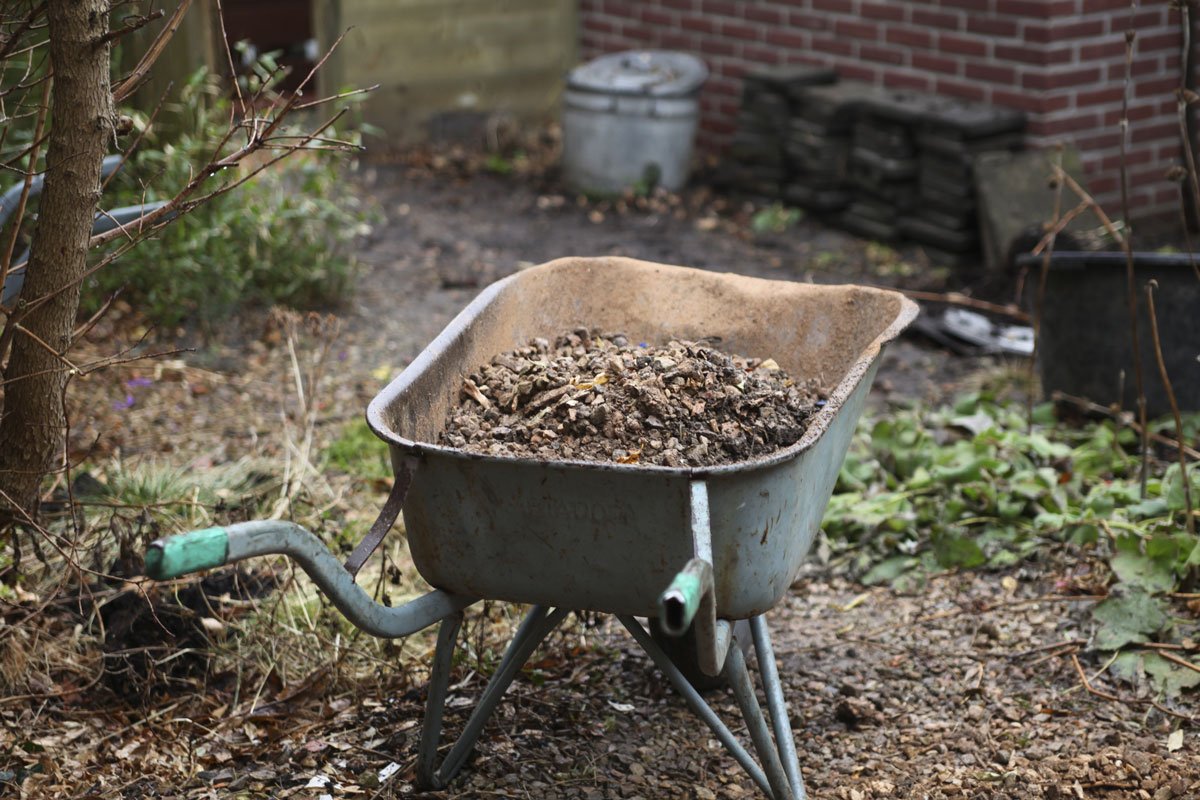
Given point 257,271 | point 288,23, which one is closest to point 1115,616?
point 257,271

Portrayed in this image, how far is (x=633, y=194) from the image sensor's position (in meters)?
7.09

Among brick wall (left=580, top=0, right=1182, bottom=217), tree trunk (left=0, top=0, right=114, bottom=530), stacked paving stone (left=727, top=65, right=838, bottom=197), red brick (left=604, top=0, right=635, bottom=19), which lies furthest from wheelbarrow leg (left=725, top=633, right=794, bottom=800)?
red brick (left=604, top=0, right=635, bottom=19)

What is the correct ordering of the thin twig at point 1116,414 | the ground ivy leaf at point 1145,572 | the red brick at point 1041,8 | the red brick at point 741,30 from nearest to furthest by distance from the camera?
the ground ivy leaf at point 1145,572
the thin twig at point 1116,414
the red brick at point 1041,8
the red brick at point 741,30

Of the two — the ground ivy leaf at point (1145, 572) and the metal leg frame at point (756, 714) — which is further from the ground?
the metal leg frame at point (756, 714)

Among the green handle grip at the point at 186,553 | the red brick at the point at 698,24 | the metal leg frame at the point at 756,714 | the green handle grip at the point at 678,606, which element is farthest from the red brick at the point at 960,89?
the green handle grip at the point at 186,553

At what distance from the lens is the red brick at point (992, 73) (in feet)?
19.7

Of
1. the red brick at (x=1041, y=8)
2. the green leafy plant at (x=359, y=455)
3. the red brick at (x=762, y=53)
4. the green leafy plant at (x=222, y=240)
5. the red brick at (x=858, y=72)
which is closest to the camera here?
the green leafy plant at (x=359, y=455)

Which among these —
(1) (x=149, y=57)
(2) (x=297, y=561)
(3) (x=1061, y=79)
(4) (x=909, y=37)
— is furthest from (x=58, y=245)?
(4) (x=909, y=37)

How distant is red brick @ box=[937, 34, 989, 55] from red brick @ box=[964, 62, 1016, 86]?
0.20ft

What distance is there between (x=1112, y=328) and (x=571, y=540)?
8.50 feet

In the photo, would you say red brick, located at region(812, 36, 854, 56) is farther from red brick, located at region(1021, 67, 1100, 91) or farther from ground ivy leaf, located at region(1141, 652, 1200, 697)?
ground ivy leaf, located at region(1141, 652, 1200, 697)

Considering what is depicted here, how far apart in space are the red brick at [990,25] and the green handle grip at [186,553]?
5102 millimetres

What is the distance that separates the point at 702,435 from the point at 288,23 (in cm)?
691

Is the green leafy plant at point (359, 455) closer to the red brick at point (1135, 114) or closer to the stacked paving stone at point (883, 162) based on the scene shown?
the stacked paving stone at point (883, 162)
